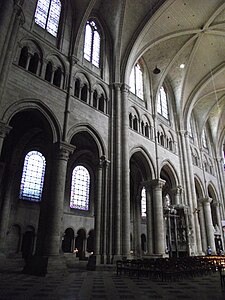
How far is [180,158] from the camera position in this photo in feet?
80.4

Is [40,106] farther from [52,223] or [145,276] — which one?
[145,276]

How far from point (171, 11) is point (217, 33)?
5232mm

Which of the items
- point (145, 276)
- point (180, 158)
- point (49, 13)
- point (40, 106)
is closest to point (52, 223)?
point (145, 276)

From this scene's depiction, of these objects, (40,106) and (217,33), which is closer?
(40,106)

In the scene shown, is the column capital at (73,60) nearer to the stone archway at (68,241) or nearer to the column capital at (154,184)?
the column capital at (154,184)

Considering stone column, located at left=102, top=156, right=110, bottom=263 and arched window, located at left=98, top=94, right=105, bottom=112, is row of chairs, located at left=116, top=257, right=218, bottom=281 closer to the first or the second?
stone column, located at left=102, top=156, right=110, bottom=263

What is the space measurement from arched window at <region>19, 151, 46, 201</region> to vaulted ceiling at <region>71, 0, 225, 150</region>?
368 inches

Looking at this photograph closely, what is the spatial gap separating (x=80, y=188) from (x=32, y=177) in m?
5.36

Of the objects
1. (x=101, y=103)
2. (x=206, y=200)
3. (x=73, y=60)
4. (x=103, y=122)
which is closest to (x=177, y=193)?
(x=206, y=200)

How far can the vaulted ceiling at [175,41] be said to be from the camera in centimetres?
1924

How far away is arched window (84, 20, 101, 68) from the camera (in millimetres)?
18516

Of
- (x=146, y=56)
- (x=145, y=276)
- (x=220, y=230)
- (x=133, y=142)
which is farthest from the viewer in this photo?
(x=220, y=230)

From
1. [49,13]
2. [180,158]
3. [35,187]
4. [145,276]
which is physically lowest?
[145,276]

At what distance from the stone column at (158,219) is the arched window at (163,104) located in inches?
337
